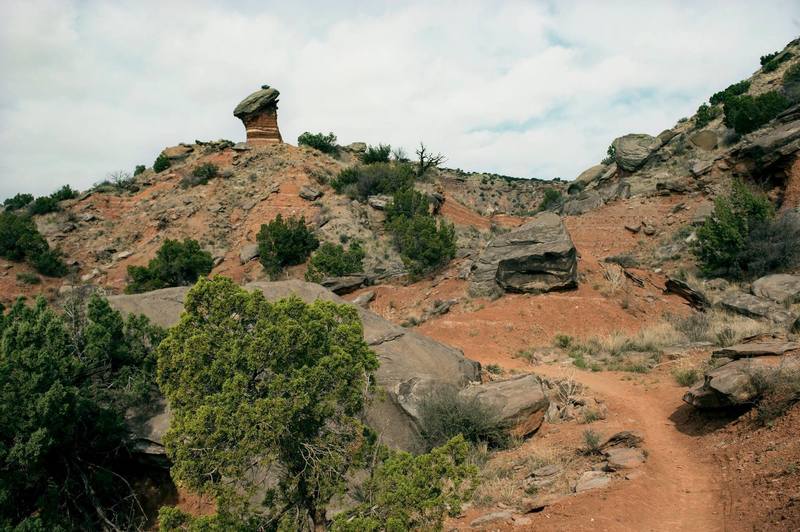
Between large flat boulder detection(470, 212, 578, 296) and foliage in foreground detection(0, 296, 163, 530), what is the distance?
14733 mm

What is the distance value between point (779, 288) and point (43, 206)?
46284 millimetres

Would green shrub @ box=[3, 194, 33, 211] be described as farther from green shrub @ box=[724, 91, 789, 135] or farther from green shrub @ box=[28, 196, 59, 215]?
green shrub @ box=[724, 91, 789, 135]

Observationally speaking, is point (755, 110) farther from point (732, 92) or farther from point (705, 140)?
point (732, 92)

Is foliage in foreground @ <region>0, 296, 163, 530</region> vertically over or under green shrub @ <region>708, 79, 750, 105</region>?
under

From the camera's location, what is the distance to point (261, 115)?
4656 centimetres

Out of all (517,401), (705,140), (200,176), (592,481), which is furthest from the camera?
(200,176)

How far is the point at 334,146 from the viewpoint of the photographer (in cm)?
5138

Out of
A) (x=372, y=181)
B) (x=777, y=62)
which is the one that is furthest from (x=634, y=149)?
(x=372, y=181)

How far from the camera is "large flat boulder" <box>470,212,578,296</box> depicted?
2117 cm

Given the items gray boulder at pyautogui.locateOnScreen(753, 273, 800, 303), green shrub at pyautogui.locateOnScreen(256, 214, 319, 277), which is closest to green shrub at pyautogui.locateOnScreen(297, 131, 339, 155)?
green shrub at pyautogui.locateOnScreen(256, 214, 319, 277)

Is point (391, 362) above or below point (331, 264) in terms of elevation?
below

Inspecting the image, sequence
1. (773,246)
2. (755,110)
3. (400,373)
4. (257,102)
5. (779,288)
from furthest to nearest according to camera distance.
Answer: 1. (257,102)
2. (755,110)
3. (773,246)
4. (779,288)
5. (400,373)

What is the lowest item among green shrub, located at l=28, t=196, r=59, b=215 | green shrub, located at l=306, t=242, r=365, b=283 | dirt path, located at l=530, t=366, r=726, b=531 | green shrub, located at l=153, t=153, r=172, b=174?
dirt path, located at l=530, t=366, r=726, b=531

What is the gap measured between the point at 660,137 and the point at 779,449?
39.8 metres
